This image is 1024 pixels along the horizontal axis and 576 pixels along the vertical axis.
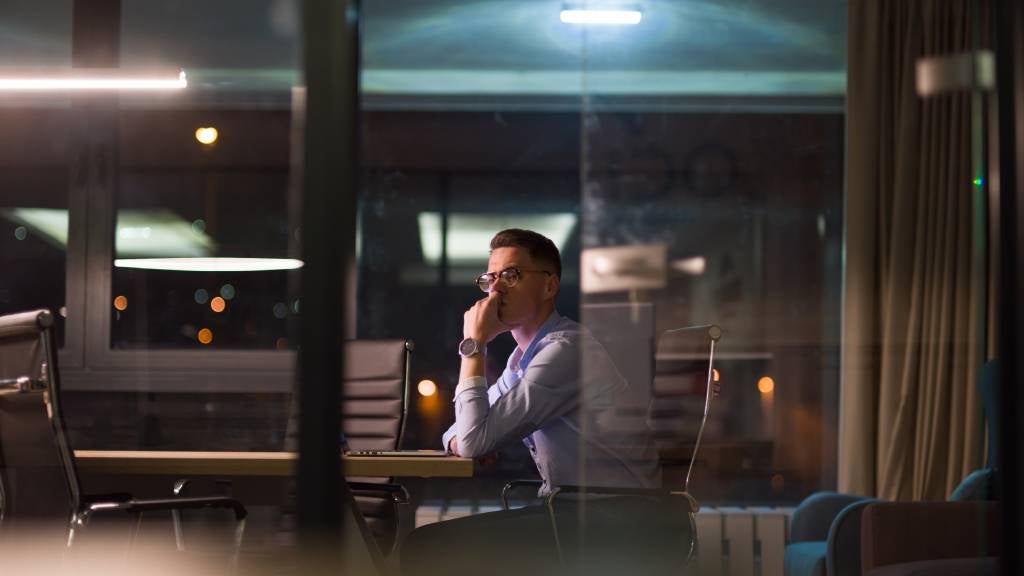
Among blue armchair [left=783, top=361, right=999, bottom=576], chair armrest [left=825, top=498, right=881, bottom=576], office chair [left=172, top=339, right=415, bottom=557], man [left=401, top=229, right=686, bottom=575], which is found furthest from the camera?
office chair [left=172, top=339, right=415, bottom=557]

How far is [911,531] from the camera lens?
10.2 ft

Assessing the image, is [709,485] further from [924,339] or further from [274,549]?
[274,549]

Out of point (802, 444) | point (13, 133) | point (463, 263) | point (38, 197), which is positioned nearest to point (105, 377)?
point (38, 197)

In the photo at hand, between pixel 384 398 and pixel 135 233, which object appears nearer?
pixel 384 398

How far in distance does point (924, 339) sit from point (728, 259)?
139 centimetres

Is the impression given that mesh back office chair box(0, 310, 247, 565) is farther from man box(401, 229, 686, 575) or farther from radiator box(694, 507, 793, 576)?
radiator box(694, 507, 793, 576)

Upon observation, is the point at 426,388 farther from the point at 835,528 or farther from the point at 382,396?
the point at 835,528

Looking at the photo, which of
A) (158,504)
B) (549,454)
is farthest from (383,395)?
(158,504)

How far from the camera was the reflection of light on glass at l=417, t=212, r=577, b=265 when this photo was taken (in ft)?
22.1

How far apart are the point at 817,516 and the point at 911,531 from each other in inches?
33.7

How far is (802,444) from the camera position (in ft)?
19.6

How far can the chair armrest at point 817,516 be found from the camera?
3.94m

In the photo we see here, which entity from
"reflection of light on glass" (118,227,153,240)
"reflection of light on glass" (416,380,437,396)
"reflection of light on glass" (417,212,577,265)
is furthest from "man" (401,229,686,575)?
"reflection of light on glass" (417,212,577,265)

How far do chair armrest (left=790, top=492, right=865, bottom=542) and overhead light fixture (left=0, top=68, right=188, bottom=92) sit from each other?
327cm
